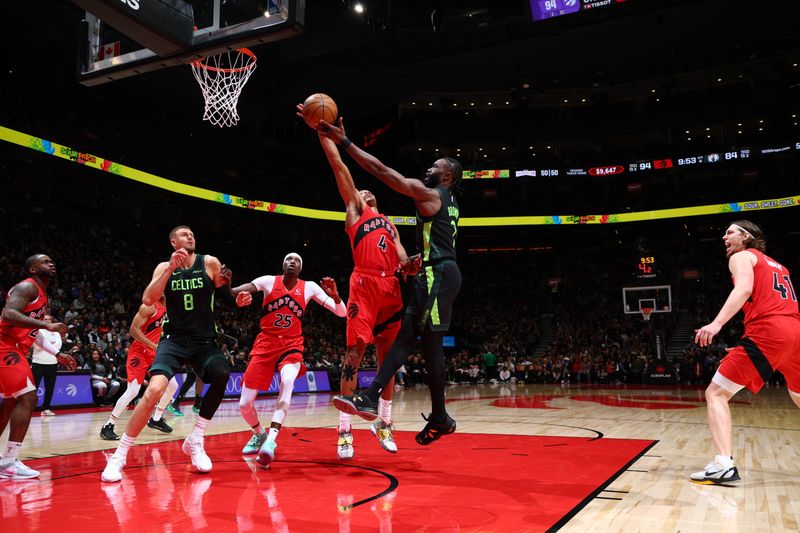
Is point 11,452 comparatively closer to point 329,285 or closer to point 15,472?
point 15,472

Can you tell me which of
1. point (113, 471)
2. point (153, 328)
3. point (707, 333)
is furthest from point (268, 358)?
point (707, 333)

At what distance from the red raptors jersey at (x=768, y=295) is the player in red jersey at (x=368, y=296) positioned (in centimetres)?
284

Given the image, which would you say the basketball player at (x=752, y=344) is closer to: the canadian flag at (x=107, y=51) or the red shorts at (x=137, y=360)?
the red shorts at (x=137, y=360)

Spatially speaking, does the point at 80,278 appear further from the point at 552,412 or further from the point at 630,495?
the point at 630,495

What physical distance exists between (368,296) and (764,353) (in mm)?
3251

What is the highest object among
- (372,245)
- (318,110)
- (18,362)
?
(318,110)

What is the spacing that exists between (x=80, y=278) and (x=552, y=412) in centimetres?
1692

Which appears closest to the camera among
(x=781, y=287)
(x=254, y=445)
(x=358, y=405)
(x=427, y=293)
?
(x=358, y=405)

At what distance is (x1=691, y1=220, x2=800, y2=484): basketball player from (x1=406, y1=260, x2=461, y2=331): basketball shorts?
6.03 ft

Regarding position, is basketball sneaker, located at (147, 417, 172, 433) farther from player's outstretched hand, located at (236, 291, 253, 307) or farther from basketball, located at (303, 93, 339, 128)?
basketball, located at (303, 93, 339, 128)

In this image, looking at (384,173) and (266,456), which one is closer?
(384,173)

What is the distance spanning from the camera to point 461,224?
32281mm

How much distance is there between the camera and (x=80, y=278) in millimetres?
21016

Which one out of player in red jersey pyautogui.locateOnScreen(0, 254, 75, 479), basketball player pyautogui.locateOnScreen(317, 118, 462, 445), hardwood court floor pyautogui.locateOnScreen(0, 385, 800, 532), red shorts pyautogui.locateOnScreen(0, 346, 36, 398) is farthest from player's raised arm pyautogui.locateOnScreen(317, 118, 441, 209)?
red shorts pyautogui.locateOnScreen(0, 346, 36, 398)
